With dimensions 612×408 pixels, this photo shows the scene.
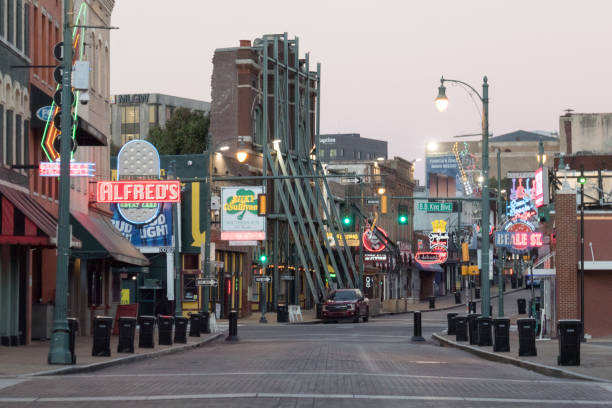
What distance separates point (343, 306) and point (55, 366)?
40.5 meters

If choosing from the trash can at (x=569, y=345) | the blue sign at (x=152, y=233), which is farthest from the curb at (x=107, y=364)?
the blue sign at (x=152, y=233)

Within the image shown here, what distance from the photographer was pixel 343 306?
62906 millimetres

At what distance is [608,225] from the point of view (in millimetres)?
40344

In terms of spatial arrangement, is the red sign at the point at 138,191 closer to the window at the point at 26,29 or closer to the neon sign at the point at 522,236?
the window at the point at 26,29

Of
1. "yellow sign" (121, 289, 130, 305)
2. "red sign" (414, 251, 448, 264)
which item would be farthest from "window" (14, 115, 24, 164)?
"red sign" (414, 251, 448, 264)

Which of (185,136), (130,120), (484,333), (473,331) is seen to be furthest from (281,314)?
(130,120)

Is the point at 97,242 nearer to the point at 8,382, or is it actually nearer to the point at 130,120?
the point at 8,382

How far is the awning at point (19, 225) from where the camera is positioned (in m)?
27.9

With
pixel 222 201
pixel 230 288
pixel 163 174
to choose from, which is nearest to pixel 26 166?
pixel 222 201

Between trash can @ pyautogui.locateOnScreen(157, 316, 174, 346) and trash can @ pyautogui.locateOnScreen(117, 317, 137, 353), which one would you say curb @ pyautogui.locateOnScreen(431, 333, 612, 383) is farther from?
trash can @ pyautogui.locateOnScreen(117, 317, 137, 353)

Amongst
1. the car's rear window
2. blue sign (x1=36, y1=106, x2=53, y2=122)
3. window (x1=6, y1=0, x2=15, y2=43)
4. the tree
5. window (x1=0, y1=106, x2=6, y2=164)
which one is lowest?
the car's rear window

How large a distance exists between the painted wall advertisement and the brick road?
28046mm

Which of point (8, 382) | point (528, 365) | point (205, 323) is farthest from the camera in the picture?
point (205, 323)

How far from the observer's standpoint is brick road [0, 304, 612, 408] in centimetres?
1623
